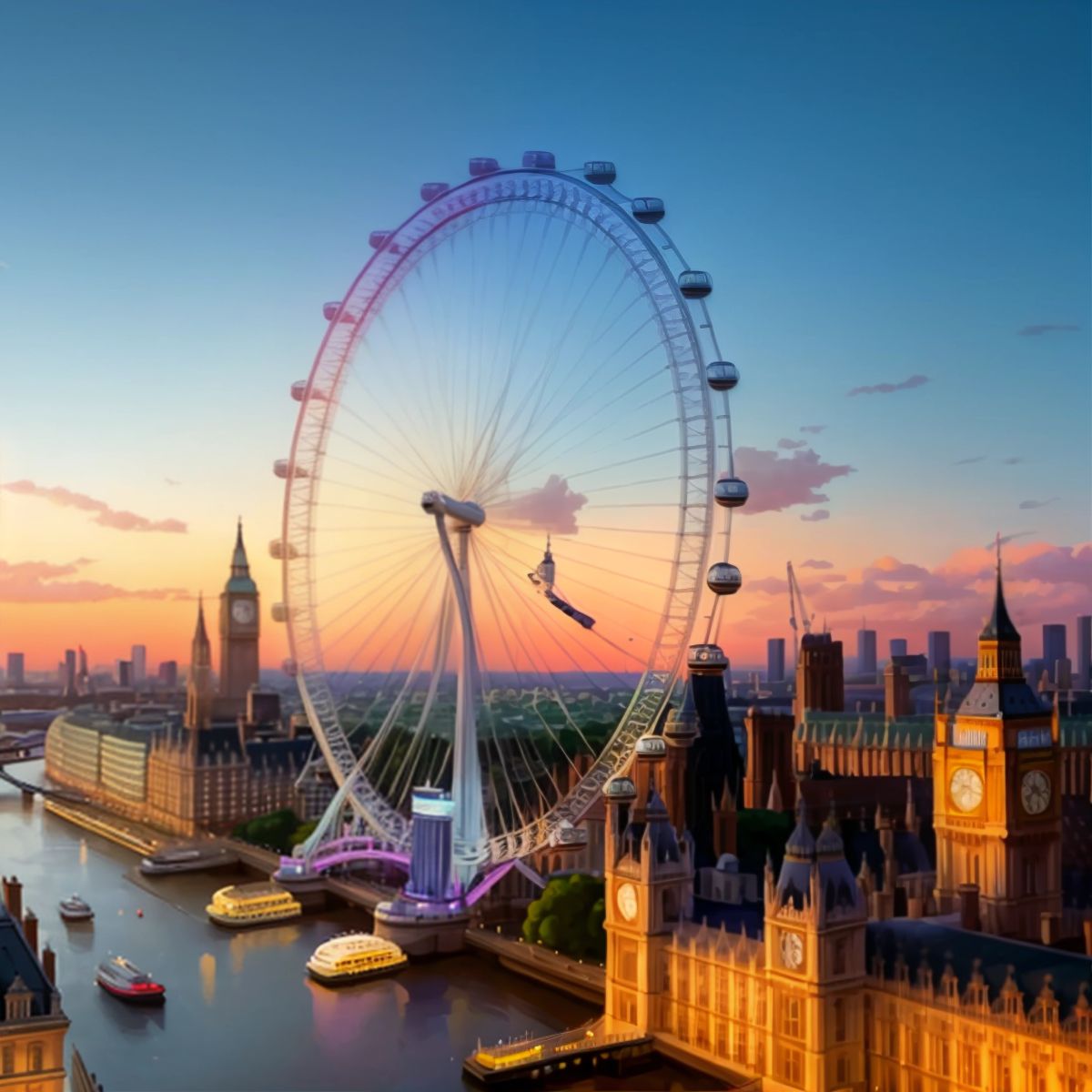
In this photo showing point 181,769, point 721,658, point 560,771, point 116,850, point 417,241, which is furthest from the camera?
point 181,769

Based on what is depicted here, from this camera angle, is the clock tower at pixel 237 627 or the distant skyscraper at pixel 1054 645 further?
the clock tower at pixel 237 627

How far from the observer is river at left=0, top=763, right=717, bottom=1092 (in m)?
30.5

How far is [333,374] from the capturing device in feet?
137

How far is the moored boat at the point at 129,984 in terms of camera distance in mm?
36219

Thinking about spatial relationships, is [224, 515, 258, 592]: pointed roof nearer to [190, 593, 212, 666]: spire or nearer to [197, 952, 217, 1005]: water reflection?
[190, 593, 212, 666]: spire

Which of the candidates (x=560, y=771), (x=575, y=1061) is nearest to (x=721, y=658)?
(x=575, y=1061)

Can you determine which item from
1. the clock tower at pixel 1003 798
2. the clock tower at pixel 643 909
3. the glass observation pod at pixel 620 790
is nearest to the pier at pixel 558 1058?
the clock tower at pixel 643 909

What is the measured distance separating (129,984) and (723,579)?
17436mm

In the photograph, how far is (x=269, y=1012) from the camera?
3559cm

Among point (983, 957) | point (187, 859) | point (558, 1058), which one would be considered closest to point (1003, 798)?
point (983, 957)

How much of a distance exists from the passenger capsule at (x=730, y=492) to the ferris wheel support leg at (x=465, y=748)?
7.06 m

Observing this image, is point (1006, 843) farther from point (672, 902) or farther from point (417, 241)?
point (417, 241)

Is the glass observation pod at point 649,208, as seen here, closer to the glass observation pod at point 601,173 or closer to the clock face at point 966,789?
the glass observation pod at point 601,173

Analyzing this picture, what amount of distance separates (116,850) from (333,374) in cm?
3037
